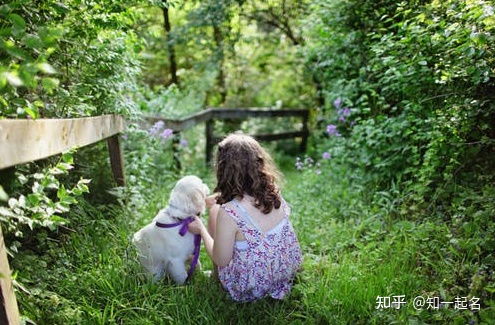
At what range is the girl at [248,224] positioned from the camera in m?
2.70

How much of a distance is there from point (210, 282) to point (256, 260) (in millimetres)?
444

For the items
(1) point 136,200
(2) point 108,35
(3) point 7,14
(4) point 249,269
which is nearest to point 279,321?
A: (4) point 249,269

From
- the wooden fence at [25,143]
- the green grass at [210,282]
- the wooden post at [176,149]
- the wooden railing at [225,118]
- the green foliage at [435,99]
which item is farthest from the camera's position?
the wooden post at [176,149]

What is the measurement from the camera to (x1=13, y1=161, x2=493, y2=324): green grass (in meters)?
2.50

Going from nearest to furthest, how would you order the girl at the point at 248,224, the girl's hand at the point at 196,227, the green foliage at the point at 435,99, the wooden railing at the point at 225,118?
the girl at the point at 248,224 → the girl's hand at the point at 196,227 → the green foliage at the point at 435,99 → the wooden railing at the point at 225,118

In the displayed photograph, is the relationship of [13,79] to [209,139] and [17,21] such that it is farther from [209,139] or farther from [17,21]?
[209,139]

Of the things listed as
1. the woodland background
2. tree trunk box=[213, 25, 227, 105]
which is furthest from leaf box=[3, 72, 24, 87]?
tree trunk box=[213, 25, 227, 105]

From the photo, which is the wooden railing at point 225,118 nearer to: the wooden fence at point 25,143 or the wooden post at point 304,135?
the wooden post at point 304,135

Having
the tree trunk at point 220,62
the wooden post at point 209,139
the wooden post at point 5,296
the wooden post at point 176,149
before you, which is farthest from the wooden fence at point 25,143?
the tree trunk at point 220,62

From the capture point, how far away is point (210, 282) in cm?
301

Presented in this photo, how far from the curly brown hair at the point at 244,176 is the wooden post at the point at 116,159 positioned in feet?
4.25

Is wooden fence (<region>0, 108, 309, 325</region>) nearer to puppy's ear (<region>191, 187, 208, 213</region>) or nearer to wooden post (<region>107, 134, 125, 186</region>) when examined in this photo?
wooden post (<region>107, 134, 125, 186</region>)

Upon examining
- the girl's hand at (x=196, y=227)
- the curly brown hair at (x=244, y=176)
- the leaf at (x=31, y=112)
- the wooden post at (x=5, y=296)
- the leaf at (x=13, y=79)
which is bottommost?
the girl's hand at (x=196, y=227)

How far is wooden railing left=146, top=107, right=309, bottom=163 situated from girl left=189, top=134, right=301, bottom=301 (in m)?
2.63
